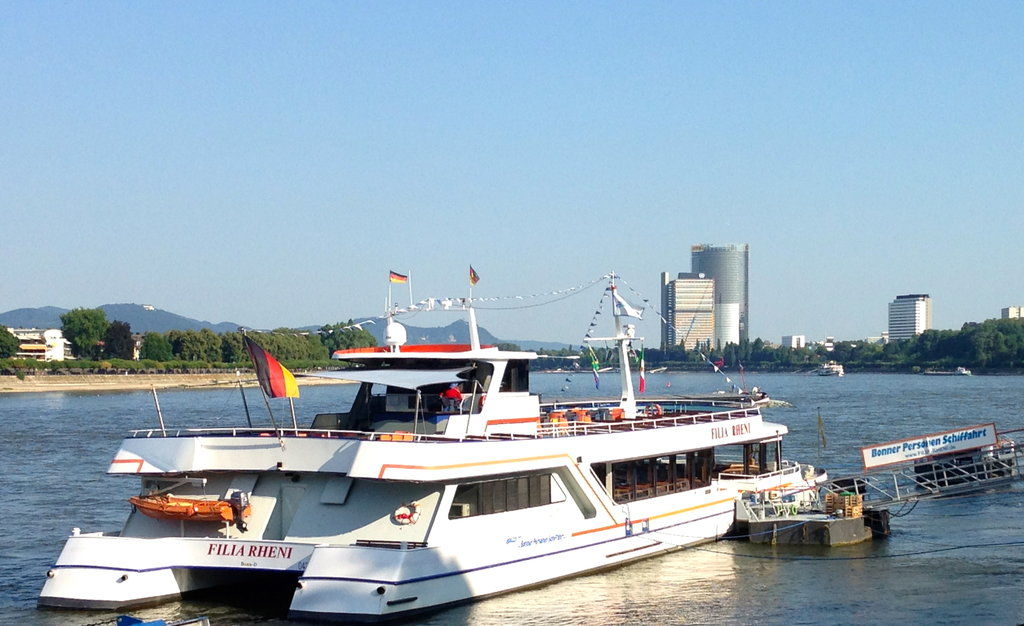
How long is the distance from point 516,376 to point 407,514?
4.70 metres

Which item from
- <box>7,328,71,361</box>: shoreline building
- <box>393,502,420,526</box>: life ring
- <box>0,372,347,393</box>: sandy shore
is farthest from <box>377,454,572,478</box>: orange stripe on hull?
<box>7,328,71,361</box>: shoreline building

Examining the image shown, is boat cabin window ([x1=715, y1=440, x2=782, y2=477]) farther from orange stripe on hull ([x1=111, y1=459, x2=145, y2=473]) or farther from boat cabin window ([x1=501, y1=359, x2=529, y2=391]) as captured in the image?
orange stripe on hull ([x1=111, y1=459, x2=145, y2=473])

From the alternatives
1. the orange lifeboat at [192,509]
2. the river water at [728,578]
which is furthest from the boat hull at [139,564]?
the orange lifeboat at [192,509]

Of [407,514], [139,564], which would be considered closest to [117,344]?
[139,564]

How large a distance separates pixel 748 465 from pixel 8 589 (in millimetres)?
17140

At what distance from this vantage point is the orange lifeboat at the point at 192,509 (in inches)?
814

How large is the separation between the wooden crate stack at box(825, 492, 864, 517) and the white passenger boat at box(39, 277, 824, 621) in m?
5.25

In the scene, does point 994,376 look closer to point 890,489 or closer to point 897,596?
point 890,489

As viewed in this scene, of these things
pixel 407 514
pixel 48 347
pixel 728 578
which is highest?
pixel 48 347

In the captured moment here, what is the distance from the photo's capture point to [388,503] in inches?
801

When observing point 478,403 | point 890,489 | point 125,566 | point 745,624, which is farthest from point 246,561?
point 890,489

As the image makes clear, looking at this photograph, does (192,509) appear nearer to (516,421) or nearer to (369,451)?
(369,451)

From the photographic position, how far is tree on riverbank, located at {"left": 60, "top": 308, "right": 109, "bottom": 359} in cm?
14962

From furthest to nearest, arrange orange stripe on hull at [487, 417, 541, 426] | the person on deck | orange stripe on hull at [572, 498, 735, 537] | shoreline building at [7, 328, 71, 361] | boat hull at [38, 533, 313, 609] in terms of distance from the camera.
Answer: shoreline building at [7, 328, 71, 361] < orange stripe on hull at [572, 498, 735, 537] < orange stripe on hull at [487, 417, 541, 426] < the person on deck < boat hull at [38, 533, 313, 609]
